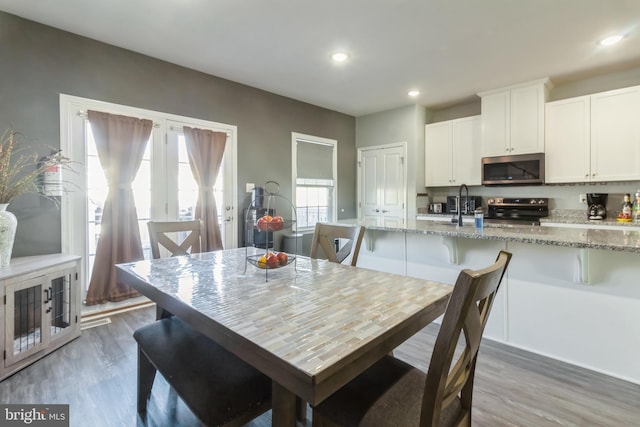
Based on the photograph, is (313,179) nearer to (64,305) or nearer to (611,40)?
(64,305)

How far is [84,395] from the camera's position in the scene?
178 cm

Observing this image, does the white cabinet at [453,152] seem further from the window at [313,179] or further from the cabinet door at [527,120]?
the window at [313,179]

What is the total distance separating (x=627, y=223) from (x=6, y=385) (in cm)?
540

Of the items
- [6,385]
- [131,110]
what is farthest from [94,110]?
[6,385]

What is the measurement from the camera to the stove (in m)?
4.09

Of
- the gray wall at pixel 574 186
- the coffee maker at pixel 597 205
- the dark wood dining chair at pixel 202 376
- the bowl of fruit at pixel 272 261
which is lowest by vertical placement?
the dark wood dining chair at pixel 202 376

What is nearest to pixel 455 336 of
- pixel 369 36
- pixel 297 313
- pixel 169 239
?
pixel 297 313

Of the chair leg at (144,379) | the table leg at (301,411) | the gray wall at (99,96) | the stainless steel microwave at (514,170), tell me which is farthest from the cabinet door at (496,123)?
the chair leg at (144,379)

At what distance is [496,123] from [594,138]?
3.48 feet

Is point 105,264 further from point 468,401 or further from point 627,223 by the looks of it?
point 627,223

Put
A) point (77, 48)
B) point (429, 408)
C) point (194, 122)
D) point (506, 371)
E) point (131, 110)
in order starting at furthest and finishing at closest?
point (194, 122) → point (131, 110) → point (77, 48) → point (506, 371) → point (429, 408)

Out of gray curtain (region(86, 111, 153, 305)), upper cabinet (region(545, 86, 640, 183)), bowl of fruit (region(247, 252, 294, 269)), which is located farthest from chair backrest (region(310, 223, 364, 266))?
upper cabinet (region(545, 86, 640, 183))

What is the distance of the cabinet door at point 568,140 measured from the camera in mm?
3629

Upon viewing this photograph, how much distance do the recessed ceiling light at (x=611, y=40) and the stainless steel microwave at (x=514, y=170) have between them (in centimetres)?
128
